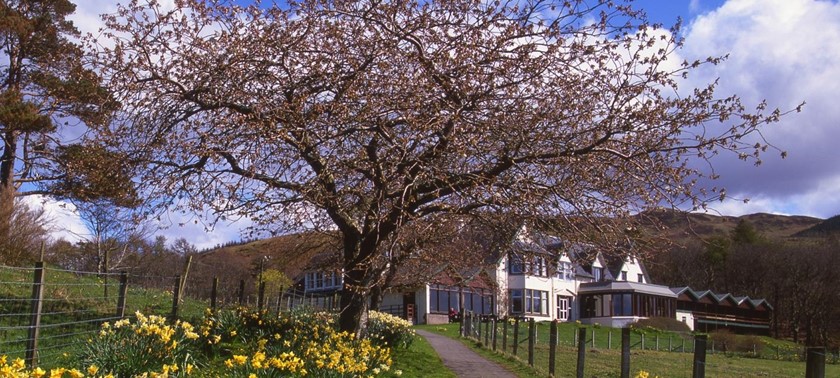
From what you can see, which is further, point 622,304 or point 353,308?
point 622,304

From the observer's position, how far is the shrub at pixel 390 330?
52.2 ft

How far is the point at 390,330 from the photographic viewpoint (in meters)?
17.2

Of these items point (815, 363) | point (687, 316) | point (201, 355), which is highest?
point (815, 363)

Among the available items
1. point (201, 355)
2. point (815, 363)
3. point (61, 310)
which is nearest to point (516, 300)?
point (61, 310)

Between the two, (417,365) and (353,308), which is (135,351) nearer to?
(353,308)

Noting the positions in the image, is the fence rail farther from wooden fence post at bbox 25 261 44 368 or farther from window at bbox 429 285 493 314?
window at bbox 429 285 493 314

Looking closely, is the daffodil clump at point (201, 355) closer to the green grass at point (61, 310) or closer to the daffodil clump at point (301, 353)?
the daffodil clump at point (301, 353)

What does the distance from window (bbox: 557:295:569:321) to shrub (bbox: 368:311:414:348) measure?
141ft

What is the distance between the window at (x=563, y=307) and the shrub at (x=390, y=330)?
141 ft

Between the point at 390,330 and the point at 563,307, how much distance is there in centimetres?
4568

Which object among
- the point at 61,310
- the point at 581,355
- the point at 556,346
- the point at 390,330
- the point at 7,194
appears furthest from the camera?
the point at 556,346

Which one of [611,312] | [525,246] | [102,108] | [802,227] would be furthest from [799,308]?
[802,227]

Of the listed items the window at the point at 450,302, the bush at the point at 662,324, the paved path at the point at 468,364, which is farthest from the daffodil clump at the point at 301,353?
the bush at the point at 662,324

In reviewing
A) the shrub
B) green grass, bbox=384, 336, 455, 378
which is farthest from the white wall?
green grass, bbox=384, 336, 455, 378
